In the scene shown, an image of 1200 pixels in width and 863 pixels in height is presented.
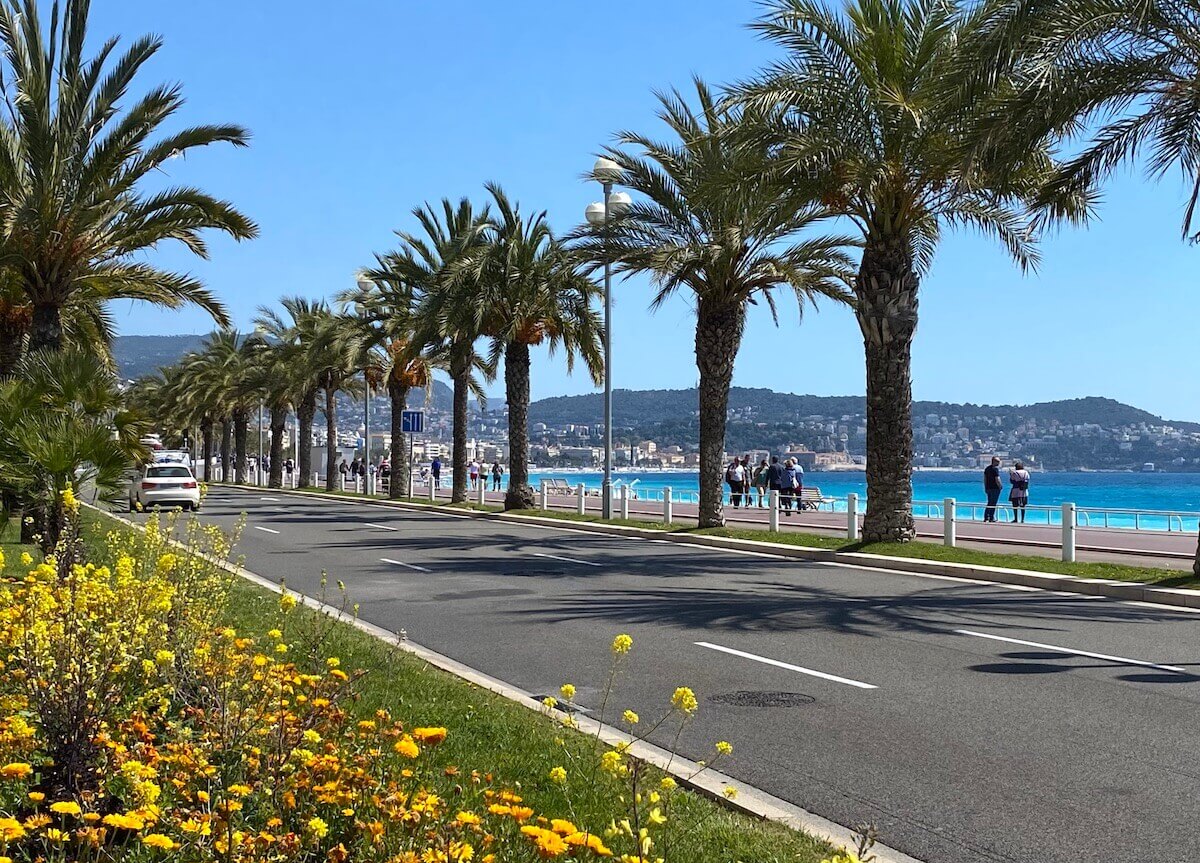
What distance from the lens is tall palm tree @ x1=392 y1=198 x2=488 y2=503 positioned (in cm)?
3606

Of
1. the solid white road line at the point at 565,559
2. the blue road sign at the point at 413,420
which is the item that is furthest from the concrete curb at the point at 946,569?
the blue road sign at the point at 413,420

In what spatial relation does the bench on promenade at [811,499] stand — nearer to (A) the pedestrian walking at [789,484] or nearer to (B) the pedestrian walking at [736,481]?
(A) the pedestrian walking at [789,484]

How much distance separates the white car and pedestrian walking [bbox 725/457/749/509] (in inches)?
678

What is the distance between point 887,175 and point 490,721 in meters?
15.6

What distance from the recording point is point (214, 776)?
471 cm

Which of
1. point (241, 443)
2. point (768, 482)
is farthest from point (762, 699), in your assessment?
point (241, 443)

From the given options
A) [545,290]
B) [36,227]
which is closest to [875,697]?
[36,227]

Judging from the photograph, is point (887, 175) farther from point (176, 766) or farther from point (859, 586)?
point (176, 766)

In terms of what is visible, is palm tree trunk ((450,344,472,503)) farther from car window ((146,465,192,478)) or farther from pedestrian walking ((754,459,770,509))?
pedestrian walking ((754,459,770,509))

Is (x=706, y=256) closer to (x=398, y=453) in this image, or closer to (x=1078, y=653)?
(x=1078, y=653)

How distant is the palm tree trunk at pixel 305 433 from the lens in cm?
6650

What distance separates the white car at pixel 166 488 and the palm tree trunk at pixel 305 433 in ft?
86.4

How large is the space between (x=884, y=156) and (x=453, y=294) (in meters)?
17.8

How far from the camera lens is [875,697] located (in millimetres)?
8867
